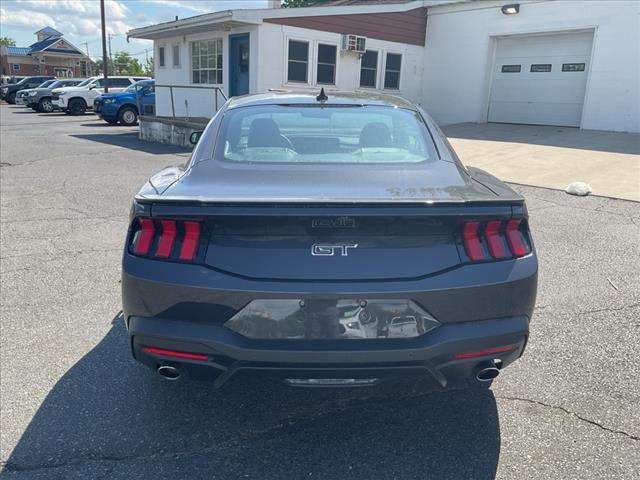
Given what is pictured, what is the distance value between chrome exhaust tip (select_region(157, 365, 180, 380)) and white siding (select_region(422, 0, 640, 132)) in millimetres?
15689

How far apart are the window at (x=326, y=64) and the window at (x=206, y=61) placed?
3.04m

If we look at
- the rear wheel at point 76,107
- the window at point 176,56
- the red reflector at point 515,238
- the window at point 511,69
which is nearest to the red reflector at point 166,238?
the red reflector at point 515,238

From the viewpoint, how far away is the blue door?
595 inches

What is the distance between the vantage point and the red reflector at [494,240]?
2275 mm

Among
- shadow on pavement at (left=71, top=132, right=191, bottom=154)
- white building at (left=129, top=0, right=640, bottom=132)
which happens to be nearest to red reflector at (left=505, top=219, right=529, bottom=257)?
shadow on pavement at (left=71, top=132, right=191, bottom=154)

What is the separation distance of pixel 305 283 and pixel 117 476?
1185 mm

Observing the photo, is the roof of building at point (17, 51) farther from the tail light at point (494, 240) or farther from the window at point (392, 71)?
the tail light at point (494, 240)

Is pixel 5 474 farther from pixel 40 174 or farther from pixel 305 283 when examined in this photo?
pixel 40 174

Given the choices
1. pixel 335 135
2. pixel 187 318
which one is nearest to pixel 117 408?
pixel 187 318

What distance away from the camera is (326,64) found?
16.2 meters

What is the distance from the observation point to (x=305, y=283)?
7.03 feet

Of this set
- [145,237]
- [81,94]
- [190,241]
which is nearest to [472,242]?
[190,241]

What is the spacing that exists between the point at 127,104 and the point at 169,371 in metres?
19.7

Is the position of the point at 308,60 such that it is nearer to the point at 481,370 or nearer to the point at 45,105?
the point at 481,370
